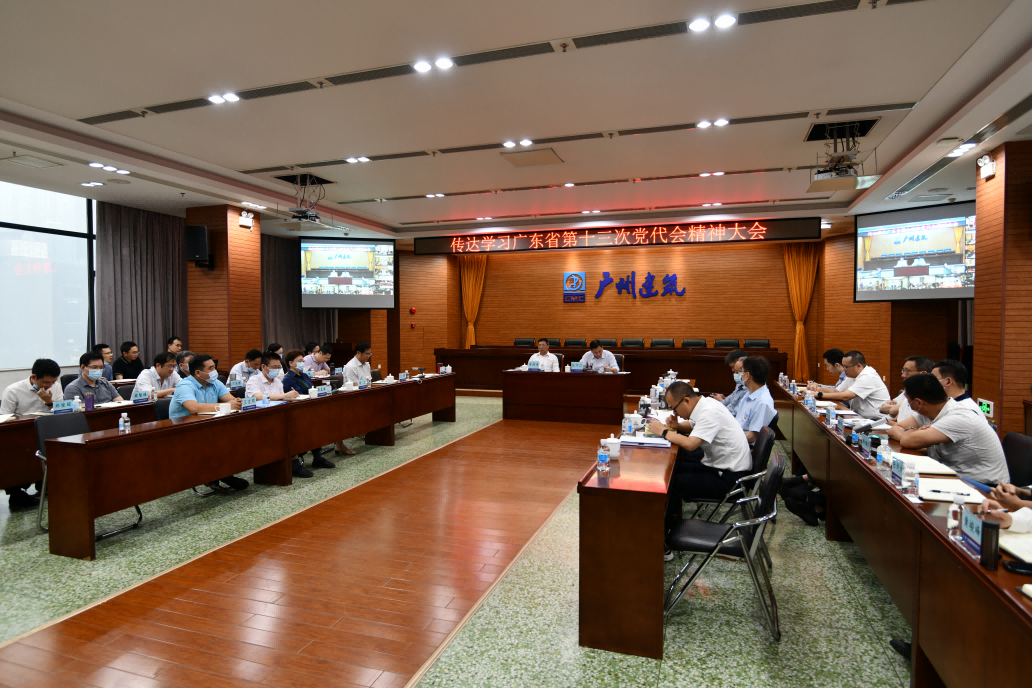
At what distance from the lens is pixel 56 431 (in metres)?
3.97

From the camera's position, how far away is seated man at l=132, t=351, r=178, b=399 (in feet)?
17.9

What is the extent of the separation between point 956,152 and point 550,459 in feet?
16.6

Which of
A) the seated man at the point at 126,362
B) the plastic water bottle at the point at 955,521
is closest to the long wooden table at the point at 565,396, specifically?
the seated man at the point at 126,362

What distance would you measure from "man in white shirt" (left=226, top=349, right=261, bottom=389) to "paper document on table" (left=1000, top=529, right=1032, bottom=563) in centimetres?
601

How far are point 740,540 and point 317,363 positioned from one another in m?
6.70

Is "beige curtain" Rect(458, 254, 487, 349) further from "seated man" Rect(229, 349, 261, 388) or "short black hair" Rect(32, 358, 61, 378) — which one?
Answer: "short black hair" Rect(32, 358, 61, 378)

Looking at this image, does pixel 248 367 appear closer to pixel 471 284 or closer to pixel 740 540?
pixel 740 540

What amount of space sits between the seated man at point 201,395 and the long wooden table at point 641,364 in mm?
5070

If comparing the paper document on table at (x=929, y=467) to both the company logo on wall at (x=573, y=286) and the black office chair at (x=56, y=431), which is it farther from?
the company logo on wall at (x=573, y=286)

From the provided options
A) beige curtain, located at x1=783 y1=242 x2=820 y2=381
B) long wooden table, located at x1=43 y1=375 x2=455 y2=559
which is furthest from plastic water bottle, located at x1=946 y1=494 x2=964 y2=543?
beige curtain, located at x1=783 y1=242 x2=820 y2=381

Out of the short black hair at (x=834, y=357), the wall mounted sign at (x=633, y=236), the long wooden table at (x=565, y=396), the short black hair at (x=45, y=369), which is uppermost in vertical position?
the wall mounted sign at (x=633, y=236)

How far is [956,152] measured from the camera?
5512 mm

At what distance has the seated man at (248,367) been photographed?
6055mm

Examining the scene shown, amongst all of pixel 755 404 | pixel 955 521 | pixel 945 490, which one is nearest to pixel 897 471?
pixel 945 490
